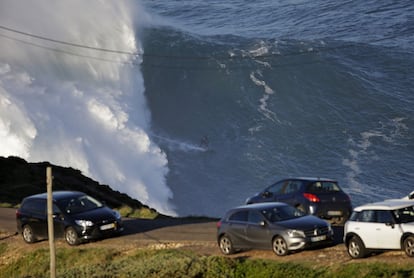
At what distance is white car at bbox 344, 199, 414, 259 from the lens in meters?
20.7

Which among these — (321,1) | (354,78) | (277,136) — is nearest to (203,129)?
(277,136)

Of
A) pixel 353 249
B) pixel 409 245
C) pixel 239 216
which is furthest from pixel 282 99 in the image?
pixel 409 245

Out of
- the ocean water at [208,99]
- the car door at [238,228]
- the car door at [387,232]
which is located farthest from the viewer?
the ocean water at [208,99]

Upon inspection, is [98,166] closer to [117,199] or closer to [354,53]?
[117,199]

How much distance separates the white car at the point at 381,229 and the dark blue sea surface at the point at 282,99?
23441mm

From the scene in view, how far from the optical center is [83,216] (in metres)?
27.2

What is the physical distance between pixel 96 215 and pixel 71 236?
0.90 metres

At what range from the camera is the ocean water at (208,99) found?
48.5 meters

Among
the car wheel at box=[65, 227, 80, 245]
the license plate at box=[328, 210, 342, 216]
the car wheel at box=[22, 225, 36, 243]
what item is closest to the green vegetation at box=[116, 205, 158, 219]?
the car wheel at box=[22, 225, 36, 243]

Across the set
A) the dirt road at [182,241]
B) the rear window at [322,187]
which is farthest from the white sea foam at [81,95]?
the rear window at [322,187]

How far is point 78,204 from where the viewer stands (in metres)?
27.7

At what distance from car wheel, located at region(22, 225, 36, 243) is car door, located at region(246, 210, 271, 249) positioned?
740 cm

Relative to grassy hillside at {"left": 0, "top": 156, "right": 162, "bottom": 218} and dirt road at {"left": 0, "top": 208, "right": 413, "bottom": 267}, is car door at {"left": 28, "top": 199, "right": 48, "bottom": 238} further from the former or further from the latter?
grassy hillside at {"left": 0, "top": 156, "right": 162, "bottom": 218}

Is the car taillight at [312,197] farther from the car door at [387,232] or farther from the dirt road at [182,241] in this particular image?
the car door at [387,232]
